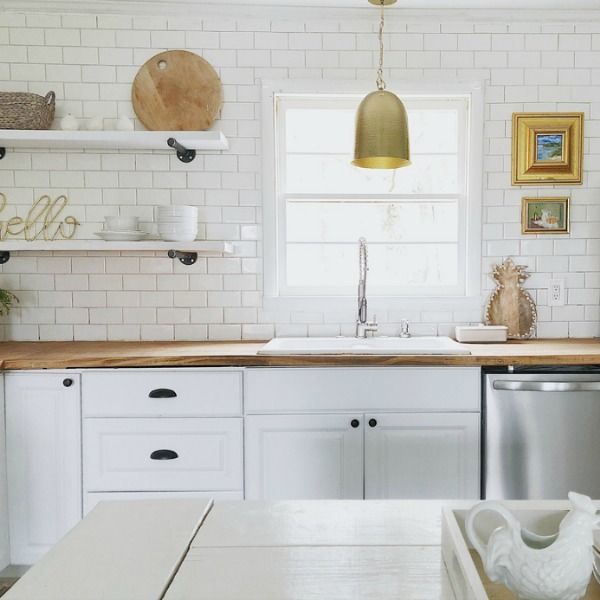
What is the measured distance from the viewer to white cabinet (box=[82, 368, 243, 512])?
255 cm

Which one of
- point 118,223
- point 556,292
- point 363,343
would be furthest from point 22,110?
point 556,292

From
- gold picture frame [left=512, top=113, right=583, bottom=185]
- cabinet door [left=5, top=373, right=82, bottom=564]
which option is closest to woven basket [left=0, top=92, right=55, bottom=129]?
cabinet door [left=5, top=373, right=82, bottom=564]

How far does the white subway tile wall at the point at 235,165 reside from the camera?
3143 mm

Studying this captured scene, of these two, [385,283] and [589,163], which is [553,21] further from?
[385,283]

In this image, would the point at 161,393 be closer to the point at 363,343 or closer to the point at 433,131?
the point at 363,343

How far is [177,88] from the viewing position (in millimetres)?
3133

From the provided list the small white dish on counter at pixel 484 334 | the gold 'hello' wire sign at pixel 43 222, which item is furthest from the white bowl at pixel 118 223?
the small white dish on counter at pixel 484 334

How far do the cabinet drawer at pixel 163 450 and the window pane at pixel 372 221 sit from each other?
4.17 feet

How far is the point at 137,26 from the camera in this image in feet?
10.3

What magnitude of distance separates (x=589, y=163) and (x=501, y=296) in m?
0.89

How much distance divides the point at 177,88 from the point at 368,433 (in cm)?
209

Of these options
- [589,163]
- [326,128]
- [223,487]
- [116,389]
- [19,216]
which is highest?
[326,128]

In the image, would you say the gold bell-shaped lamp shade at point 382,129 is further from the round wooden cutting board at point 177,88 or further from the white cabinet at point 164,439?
the round wooden cutting board at point 177,88

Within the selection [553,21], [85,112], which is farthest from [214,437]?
[553,21]
